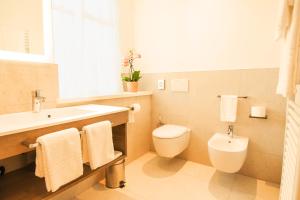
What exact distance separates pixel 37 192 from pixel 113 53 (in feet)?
5.59

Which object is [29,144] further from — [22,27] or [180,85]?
[180,85]

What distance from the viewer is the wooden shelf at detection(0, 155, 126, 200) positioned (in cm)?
108

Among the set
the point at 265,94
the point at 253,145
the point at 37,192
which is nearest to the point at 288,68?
the point at 265,94

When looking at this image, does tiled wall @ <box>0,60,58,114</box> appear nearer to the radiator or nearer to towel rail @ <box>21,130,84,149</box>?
towel rail @ <box>21,130,84,149</box>

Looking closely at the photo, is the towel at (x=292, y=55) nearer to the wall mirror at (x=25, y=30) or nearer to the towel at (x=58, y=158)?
the towel at (x=58, y=158)

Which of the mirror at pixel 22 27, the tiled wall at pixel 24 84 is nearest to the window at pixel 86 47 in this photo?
the mirror at pixel 22 27

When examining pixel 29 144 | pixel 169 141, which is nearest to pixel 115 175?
pixel 169 141

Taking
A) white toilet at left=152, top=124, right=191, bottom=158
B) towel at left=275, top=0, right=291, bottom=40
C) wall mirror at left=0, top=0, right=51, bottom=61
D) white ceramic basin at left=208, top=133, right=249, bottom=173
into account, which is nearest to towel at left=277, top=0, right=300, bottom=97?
towel at left=275, top=0, right=291, bottom=40

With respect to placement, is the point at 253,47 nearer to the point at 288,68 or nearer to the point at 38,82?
the point at 288,68

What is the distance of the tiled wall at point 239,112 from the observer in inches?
73.5

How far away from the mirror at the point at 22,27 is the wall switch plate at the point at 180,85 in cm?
148

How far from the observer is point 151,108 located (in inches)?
104

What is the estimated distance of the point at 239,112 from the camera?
6.66 ft

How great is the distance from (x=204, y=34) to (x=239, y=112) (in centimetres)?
96
